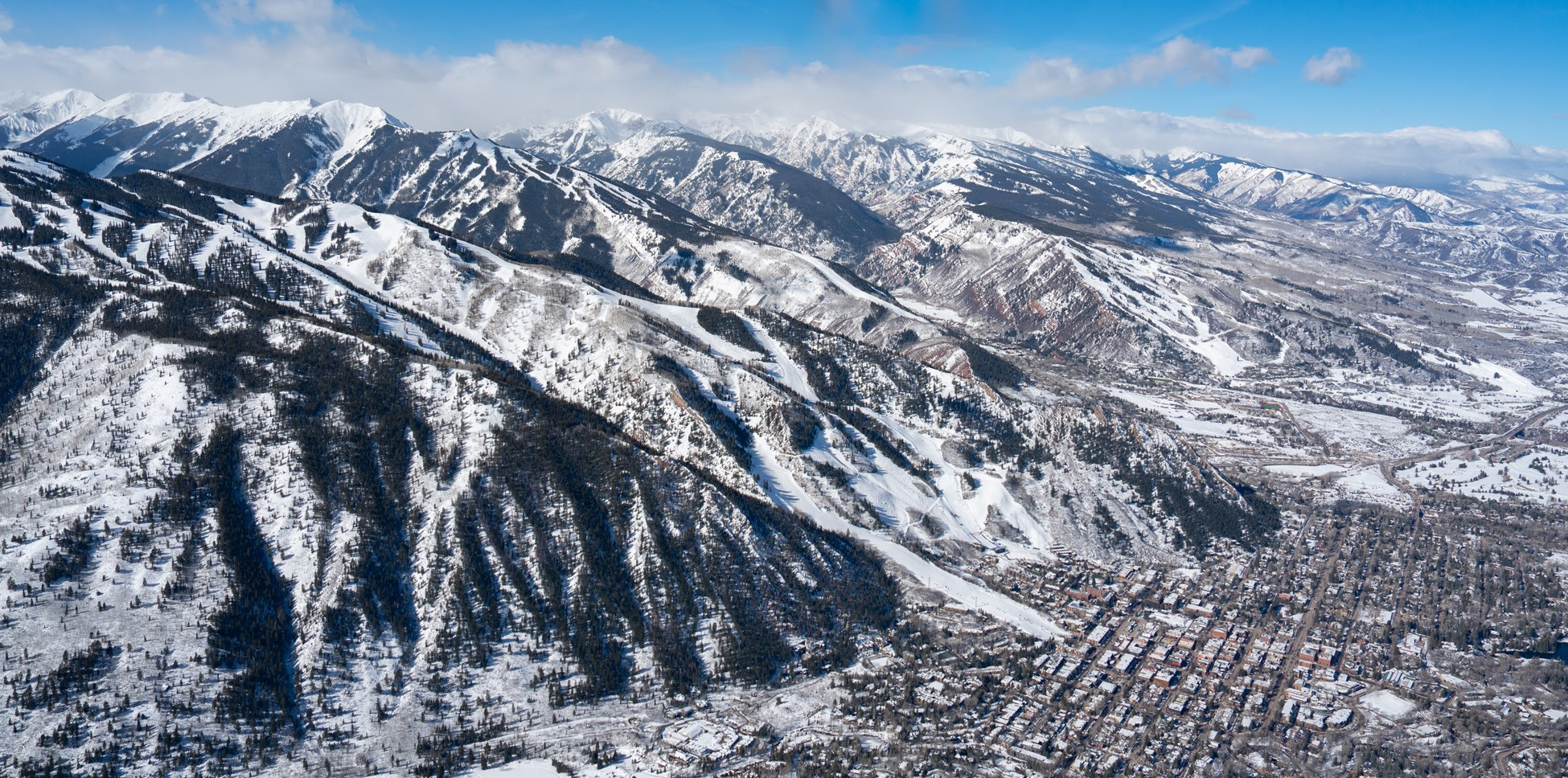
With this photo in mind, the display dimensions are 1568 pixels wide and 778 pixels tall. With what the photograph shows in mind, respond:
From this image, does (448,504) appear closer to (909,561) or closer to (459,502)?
(459,502)

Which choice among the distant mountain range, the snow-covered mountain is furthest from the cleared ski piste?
the distant mountain range

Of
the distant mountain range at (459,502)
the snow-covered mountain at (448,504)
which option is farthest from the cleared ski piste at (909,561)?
the distant mountain range at (459,502)

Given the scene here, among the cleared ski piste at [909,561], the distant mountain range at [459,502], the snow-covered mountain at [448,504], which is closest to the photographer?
the snow-covered mountain at [448,504]

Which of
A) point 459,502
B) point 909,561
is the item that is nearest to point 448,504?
point 459,502

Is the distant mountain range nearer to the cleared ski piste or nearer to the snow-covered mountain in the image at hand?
the snow-covered mountain

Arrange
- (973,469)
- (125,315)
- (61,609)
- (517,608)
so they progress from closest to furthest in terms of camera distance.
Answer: (61,609), (517,608), (125,315), (973,469)

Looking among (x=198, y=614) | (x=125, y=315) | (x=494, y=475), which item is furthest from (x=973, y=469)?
(x=125, y=315)

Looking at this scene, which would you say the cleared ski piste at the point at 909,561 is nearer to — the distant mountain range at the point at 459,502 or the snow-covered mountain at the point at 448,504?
the snow-covered mountain at the point at 448,504

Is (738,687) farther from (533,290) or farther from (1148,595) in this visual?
(533,290)
